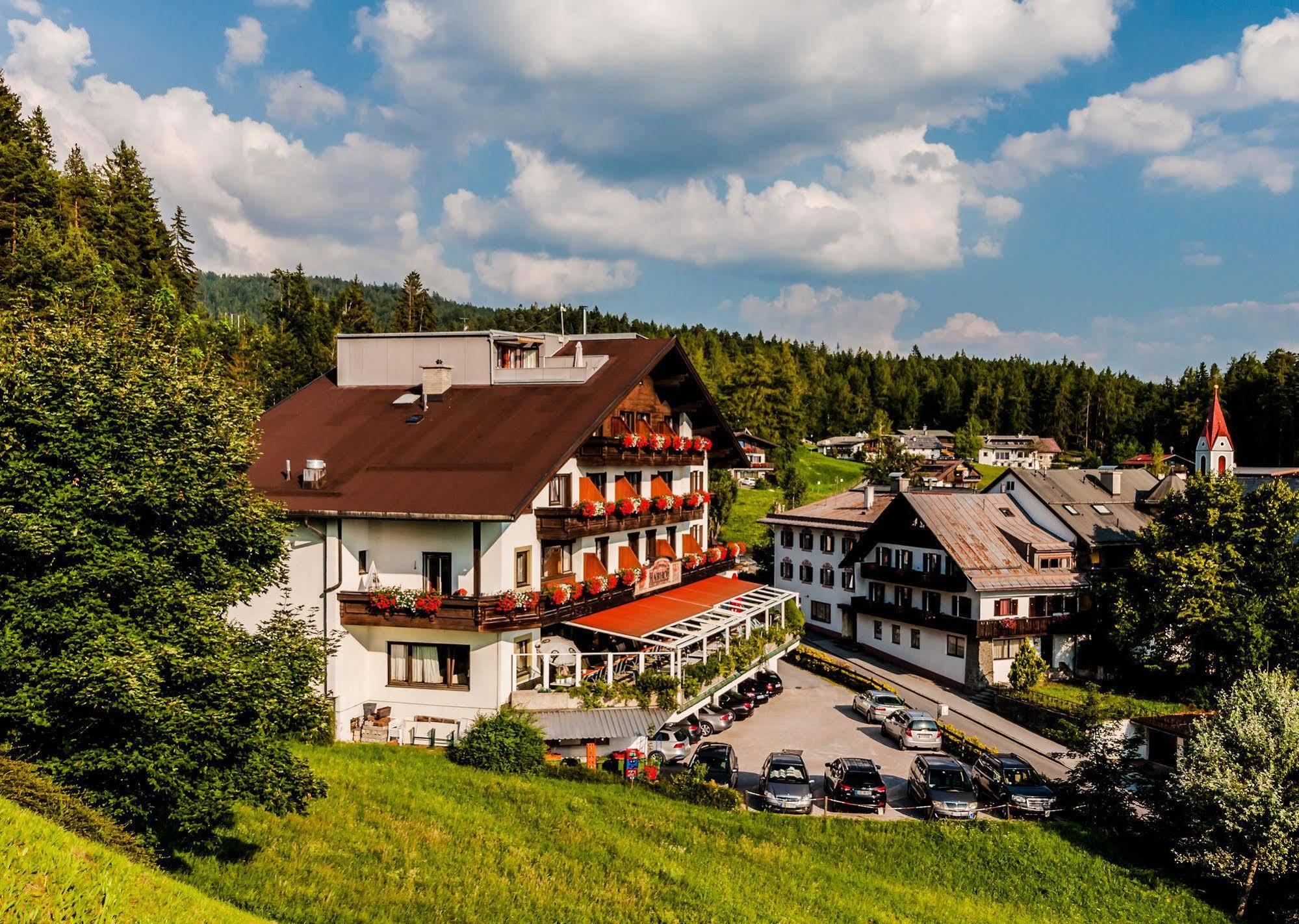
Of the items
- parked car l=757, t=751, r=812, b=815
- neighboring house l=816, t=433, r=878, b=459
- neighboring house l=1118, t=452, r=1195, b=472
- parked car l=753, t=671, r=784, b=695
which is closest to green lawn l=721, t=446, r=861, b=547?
neighboring house l=816, t=433, r=878, b=459

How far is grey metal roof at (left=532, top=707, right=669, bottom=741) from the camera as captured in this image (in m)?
29.9

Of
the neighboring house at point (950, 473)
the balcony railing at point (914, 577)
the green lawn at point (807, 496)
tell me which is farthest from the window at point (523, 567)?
the neighboring house at point (950, 473)

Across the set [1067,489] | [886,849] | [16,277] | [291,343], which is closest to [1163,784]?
[886,849]

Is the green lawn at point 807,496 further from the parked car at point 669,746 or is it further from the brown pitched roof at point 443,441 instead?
the parked car at point 669,746

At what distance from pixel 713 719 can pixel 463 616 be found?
43.2 feet

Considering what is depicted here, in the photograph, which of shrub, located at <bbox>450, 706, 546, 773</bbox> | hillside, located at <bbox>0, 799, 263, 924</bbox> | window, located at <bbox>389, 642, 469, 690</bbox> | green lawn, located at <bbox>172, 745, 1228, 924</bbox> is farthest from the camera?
window, located at <bbox>389, 642, 469, 690</bbox>

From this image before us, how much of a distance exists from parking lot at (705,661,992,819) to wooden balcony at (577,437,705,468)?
39.0 feet

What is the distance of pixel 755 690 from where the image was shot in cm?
4316

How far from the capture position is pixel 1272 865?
83.5 ft

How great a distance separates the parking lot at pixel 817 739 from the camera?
1277 inches

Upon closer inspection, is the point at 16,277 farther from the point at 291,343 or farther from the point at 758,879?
the point at 291,343

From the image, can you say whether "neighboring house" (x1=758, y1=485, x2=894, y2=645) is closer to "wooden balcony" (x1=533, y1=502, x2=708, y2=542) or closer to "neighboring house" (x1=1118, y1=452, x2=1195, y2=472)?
"wooden balcony" (x1=533, y1=502, x2=708, y2=542)

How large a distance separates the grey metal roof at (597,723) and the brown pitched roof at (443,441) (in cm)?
719

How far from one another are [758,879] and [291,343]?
8893 centimetres
